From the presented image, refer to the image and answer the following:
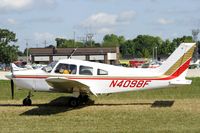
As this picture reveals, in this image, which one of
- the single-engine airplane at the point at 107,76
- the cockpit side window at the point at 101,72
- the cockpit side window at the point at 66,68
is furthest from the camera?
the cockpit side window at the point at 101,72

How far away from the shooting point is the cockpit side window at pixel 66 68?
50.8 feet

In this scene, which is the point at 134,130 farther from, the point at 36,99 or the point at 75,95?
the point at 36,99

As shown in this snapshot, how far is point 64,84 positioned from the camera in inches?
574

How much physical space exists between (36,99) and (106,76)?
13.4 ft

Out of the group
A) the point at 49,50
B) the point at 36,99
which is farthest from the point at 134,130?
the point at 49,50

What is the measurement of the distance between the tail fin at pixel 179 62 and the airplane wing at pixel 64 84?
294cm

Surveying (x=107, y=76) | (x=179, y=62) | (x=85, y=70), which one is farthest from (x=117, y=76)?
(x=179, y=62)

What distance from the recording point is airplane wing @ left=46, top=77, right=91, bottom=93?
542 inches

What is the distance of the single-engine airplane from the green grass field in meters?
0.66

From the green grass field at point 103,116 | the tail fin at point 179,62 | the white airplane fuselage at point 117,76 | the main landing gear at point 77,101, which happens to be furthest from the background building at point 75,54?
the tail fin at point 179,62

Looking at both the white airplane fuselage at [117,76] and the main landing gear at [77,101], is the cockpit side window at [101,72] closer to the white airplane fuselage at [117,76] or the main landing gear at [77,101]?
the white airplane fuselage at [117,76]

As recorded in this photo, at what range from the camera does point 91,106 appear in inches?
609

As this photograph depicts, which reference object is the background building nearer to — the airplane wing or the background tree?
the background tree

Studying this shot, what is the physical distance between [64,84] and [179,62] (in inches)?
165
